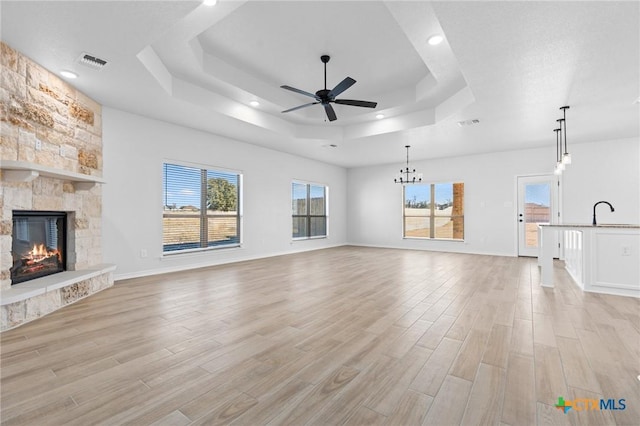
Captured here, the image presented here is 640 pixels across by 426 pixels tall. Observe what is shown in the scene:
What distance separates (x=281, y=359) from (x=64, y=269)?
3.63 m

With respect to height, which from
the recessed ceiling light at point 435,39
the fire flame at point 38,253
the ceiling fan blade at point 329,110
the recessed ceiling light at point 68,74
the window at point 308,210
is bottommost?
the fire flame at point 38,253

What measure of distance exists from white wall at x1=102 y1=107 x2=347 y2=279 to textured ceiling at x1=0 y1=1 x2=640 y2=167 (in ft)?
1.17

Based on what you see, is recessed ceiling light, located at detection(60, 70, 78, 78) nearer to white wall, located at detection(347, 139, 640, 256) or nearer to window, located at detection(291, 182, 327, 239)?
window, located at detection(291, 182, 327, 239)

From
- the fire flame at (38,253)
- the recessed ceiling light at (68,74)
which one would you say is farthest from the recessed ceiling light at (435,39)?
the fire flame at (38,253)

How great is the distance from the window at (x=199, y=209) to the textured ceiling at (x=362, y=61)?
3.25 ft

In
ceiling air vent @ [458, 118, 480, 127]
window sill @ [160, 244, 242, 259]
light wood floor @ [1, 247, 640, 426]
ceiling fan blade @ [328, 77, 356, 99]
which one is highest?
ceiling air vent @ [458, 118, 480, 127]

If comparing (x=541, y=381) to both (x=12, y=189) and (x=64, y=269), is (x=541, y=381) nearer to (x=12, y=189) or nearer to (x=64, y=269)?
(x=12, y=189)

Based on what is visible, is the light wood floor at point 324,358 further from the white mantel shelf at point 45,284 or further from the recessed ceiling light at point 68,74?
the recessed ceiling light at point 68,74

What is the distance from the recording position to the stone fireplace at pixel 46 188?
3010 millimetres

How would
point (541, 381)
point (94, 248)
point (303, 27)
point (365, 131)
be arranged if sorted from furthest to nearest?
point (365, 131), point (94, 248), point (303, 27), point (541, 381)

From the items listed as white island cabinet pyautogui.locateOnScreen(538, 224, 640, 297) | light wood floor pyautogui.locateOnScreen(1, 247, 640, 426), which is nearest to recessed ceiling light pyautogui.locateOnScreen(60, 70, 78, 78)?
light wood floor pyautogui.locateOnScreen(1, 247, 640, 426)

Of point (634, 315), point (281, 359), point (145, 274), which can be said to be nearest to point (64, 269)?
point (145, 274)

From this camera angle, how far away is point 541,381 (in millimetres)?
1854

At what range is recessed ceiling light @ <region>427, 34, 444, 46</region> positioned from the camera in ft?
10.1
